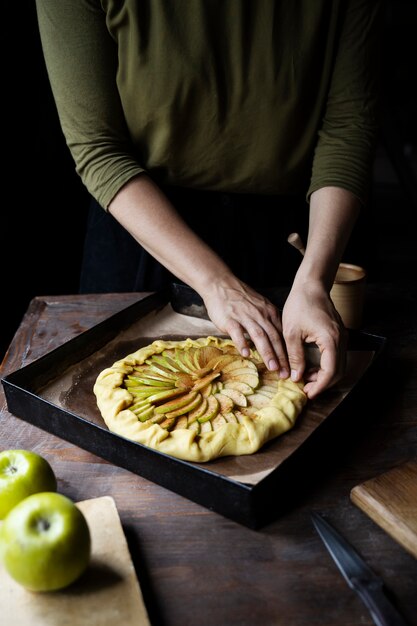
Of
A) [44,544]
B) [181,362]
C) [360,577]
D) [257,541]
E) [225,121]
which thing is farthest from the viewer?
[225,121]

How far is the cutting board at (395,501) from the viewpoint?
128 centimetres

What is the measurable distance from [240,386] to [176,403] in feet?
0.75

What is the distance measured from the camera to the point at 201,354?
78.4 inches

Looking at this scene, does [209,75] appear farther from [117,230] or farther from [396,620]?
[396,620]

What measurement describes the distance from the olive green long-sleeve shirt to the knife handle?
1.48 meters

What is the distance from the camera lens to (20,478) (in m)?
1.26

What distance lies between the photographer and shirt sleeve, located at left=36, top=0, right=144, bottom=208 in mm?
1974

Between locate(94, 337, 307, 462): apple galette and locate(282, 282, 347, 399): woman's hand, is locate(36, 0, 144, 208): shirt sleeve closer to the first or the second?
locate(94, 337, 307, 462): apple galette

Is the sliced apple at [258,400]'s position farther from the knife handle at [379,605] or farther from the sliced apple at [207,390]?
the knife handle at [379,605]

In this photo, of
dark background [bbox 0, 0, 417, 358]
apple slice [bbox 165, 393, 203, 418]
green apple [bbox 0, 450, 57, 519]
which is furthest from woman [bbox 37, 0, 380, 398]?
green apple [bbox 0, 450, 57, 519]

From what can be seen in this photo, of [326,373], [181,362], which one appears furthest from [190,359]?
[326,373]

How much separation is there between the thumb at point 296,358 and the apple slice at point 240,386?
143 millimetres

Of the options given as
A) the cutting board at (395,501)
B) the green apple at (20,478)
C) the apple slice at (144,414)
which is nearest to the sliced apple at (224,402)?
the apple slice at (144,414)

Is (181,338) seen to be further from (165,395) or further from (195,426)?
(195,426)
